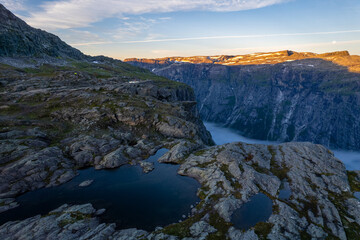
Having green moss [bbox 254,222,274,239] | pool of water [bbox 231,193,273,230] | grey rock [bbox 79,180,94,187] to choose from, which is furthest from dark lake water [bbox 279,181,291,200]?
grey rock [bbox 79,180,94,187]

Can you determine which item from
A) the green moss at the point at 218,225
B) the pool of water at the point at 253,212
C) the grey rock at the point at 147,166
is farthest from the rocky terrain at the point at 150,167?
the pool of water at the point at 253,212

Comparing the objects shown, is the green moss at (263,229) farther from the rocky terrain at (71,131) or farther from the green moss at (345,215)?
the rocky terrain at (71,131)

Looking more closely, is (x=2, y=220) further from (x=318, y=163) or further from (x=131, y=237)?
(x=318, y=163)

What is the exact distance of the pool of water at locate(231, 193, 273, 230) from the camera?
3484cm

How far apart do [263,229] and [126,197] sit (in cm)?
2974

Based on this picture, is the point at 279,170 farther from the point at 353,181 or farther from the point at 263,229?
the point at 263,229

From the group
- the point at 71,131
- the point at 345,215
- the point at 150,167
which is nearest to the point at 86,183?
the point at 150,167

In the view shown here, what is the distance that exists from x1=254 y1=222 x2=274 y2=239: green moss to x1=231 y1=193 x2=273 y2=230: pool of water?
40.0 inches

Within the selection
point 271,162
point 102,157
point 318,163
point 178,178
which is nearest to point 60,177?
point 102,157

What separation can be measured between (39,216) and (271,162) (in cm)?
6141

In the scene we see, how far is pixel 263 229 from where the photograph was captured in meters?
33.3

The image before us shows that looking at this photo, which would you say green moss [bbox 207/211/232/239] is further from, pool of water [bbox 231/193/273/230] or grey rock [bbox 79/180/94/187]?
grey rock [bbox 79/180/94/187]

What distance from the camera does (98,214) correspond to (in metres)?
36.9

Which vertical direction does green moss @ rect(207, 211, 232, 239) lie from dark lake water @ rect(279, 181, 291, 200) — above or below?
above
